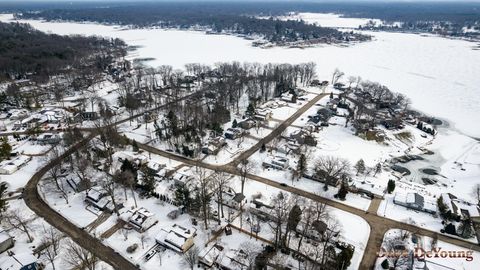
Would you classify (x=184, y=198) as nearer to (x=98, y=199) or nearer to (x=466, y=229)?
(x=98, y=199)

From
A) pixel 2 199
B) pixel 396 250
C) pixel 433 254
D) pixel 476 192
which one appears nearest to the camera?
pixel 433 254

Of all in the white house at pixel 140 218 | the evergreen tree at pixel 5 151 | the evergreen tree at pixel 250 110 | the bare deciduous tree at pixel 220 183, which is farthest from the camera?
the evergreen tree at pixel 250 110

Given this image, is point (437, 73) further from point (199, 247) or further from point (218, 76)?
point (199, 247)

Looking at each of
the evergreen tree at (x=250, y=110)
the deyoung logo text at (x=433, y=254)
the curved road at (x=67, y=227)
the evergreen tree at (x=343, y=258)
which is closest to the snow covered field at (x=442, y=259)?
the deyoung logo text at (x=433, y=254)

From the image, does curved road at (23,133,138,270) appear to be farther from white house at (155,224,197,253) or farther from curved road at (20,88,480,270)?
white house at (155,224,197,253)

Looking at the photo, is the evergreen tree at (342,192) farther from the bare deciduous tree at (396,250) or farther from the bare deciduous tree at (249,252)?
the bare deciduous tree at (249,252)

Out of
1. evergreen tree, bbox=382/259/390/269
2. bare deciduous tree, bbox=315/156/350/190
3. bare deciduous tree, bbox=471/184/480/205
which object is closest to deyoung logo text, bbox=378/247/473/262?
evergreen tree, bbox=382/259/390/269

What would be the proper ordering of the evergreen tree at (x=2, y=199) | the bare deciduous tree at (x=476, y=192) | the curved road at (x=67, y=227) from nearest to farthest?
the curved road at (x=67, y=227), the evergreen tree at (x=2, y=199), the bare deciduous tree at (x=476, y=192)

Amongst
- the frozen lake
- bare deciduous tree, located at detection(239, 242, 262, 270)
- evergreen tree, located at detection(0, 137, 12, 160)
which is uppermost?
the frozen lake

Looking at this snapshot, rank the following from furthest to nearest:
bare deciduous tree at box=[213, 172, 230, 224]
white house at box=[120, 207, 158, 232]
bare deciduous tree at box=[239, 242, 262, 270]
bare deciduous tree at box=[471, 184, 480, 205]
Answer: bare deciduous tree at box=[471, 184, 480, 205], bare deciduous tree at box=[213, 172, 230, 224], white house at box=[120, 207, 158, 232], bare deciduous tree at box=[239, 242, 262, 270]

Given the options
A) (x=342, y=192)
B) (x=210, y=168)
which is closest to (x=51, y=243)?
(x=210, y=168)
